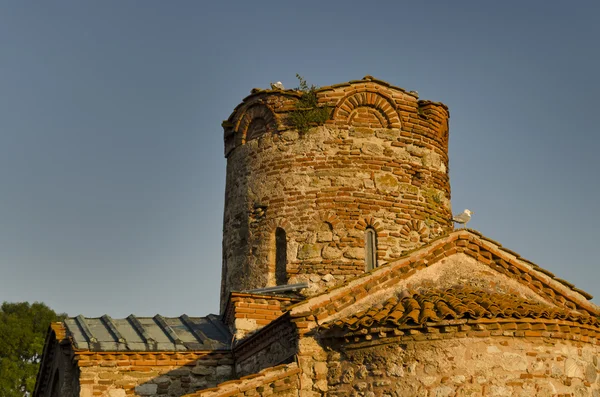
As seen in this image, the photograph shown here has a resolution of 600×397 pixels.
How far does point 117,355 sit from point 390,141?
6.03 m

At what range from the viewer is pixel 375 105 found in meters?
14.0

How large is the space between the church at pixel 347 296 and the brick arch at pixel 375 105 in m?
0.02

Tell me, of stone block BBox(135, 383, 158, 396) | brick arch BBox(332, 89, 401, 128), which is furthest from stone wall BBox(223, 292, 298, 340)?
brick arch BBox(332, 89, 401, 128)

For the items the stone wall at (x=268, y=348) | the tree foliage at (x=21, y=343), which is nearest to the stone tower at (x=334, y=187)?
the stone wall at (x=268, y=348)

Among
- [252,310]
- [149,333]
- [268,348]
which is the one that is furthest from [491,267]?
[149,333]

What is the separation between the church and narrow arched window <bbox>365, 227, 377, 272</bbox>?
0.02 meters

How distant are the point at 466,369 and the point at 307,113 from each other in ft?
21.1

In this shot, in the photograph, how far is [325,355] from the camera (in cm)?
941

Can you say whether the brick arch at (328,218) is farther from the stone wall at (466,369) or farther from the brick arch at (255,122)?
the stone wall at (466,369)

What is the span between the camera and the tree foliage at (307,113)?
45.1 feet

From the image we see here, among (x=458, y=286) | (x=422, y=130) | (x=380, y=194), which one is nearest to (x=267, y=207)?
(x=380, y=194)

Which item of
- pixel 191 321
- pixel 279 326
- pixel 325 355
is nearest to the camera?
pixel 325 355

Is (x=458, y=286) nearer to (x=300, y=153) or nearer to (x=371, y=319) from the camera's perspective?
(x=371, y=319)

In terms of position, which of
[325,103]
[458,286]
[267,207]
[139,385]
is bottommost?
[139,385]
